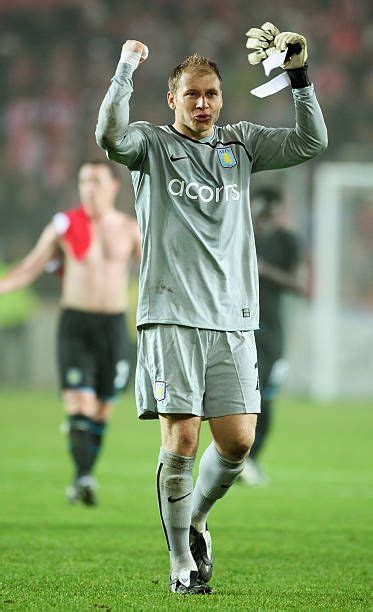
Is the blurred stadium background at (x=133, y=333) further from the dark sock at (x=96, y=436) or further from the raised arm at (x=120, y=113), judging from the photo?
the raised arm at (x=120, y=113)

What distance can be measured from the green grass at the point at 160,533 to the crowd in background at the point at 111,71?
10.9 metres

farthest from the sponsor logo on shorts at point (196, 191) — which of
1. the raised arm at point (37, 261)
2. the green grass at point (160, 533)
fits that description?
the raised arm at point (37, 261)

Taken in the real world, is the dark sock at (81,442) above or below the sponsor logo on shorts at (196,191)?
below

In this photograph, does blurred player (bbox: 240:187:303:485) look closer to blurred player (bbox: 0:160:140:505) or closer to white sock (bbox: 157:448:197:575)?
blurred player (bbox: 0:160:140:505)

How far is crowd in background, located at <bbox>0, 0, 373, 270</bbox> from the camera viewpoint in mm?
23031

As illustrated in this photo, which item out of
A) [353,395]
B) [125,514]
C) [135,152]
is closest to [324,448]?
[125,514]

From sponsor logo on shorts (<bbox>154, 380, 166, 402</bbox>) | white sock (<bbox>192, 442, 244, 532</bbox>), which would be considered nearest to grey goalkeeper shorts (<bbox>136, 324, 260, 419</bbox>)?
sponsor logo on shorts (<bbox>154, 380, 166, 402</bbox>)

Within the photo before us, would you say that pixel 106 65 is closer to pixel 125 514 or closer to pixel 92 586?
pixel 125 514

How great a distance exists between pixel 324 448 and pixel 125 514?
16.3 ft

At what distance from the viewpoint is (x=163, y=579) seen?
205 inches

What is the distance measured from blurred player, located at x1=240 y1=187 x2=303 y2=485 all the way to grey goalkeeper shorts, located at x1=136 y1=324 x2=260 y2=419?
4.70m

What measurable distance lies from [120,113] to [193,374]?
3.45 ft

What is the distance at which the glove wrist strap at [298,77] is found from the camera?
4879 mm

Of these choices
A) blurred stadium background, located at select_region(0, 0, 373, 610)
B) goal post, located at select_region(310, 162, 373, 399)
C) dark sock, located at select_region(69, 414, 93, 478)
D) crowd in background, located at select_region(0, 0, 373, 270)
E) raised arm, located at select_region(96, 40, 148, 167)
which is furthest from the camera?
crowd in background, located at select_region(0, 0, 373, 270)
